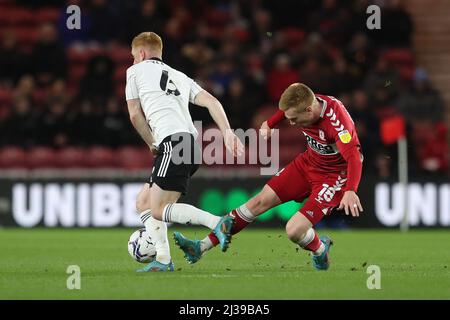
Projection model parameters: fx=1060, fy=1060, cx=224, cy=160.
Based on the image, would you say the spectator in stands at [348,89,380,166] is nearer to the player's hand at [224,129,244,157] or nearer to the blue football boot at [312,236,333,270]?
the blue football boot at [312,236,333,270]

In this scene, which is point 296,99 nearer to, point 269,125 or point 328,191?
point 269,125

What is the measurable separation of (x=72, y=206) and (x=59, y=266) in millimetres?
6477

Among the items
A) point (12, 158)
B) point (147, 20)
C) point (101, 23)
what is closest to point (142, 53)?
point (12, 158)

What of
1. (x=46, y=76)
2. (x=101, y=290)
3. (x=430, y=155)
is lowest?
(x=101, y=290)

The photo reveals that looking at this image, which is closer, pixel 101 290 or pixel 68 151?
pixel 101 290

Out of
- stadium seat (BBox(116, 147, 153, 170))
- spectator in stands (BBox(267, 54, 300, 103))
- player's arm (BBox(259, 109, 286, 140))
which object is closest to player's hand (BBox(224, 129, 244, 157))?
player's arm (BBox(259, 109, 286, 140))

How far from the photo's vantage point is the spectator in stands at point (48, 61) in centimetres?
1777

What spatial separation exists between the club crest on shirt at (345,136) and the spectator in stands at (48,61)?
33.5 feet

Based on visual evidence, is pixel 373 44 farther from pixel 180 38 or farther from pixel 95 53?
pixel 95 53

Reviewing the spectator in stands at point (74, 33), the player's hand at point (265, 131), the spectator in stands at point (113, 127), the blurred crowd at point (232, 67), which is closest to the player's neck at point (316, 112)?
the player's hand at point (265, 131)

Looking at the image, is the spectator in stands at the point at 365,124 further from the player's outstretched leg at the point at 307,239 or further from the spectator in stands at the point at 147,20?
the player's outstretched leg at the point at 307,239

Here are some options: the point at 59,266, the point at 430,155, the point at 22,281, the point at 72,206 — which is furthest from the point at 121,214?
the point at 22,281

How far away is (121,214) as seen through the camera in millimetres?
15758

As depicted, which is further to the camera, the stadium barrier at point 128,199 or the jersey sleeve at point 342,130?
the stadium barrier at point 128,199
